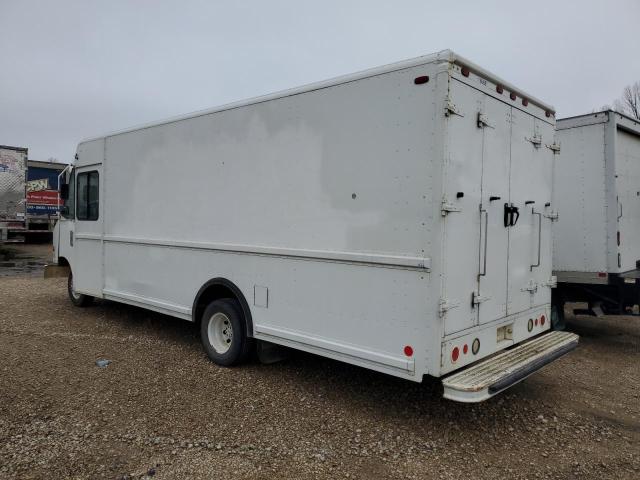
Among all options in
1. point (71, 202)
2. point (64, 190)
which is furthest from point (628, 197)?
point (64, 190)

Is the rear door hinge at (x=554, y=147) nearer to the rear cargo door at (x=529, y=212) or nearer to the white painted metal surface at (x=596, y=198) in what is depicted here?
the rear cargo door at (x=529, y=212)

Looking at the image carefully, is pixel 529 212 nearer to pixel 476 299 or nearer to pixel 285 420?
pixel 476 299

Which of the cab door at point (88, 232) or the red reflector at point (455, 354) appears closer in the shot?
the red reflector at point (455, 354)

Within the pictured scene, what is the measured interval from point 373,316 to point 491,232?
1.31 meters

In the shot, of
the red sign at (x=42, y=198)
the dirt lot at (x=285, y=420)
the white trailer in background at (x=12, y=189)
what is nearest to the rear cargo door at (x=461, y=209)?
the dirt lot at (x=285, y=420)

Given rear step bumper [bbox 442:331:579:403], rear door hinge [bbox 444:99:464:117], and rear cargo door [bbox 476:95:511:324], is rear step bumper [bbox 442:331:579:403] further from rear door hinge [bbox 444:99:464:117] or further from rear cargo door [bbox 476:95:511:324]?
rear door hinge [bbox 444:99:464:117]

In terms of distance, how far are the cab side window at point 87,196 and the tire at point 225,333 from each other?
3.01 metres

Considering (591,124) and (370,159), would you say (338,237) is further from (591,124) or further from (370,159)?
(591,124)

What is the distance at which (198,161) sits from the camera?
566 centimetres

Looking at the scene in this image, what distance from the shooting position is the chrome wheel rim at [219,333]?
5586mm

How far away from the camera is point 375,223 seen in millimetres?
3961

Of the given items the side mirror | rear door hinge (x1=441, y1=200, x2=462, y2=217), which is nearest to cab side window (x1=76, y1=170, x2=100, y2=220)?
the side mirror

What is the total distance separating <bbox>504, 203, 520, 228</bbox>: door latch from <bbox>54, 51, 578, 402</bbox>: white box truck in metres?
0.03

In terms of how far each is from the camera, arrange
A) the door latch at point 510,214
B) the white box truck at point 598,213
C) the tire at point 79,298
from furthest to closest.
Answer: the tire at point 79,298, the white box truck at point 598,213, the door latch at point 510,214
